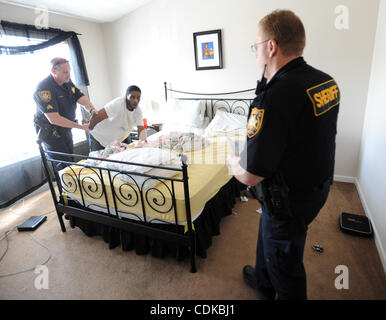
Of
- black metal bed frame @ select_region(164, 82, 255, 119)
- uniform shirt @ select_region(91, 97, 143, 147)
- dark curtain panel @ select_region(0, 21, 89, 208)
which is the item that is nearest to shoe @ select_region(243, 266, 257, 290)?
uniform shirt @ select_region(91, 97, 143, 147)

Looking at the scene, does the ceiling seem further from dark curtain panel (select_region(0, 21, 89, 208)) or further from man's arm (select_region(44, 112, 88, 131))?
man's arm (select_region(44, 112, 88, 131))

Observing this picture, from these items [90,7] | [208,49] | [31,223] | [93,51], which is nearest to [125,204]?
[31,223]

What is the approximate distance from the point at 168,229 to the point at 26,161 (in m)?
2.36

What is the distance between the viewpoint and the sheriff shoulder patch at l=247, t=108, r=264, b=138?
Result: 0.98m

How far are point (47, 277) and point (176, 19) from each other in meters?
3.43

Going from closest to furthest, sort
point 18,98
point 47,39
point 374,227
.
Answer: point 374,227 → point 18,98 → point 47,39

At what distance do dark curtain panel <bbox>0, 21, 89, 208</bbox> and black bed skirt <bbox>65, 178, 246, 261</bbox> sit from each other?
1.15 metres

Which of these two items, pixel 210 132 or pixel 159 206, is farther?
pixel 210 132

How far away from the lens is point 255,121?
1.01 m

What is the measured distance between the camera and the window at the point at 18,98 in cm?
283

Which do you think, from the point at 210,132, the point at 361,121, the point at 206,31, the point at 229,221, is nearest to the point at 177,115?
the point at 210,132

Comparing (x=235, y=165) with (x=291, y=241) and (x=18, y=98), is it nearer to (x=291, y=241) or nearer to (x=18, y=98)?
(x=291, y=241)

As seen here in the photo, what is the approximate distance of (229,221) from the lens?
2.39 meters
